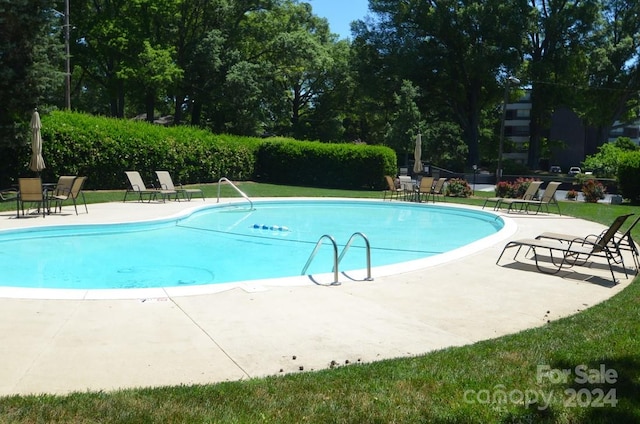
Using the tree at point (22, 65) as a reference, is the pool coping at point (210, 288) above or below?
below

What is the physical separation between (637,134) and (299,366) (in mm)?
82098

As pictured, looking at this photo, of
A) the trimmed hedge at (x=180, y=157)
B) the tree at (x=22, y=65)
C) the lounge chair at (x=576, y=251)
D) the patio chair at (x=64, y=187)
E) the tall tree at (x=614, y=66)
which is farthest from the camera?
the tall tree at (x=614, y=66)

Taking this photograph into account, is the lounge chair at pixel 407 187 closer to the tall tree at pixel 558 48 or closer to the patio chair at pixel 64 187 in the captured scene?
the patio chair at pixel 64 187

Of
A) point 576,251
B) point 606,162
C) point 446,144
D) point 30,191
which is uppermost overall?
point 446,144

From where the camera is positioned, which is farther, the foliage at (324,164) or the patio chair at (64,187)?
the foliage at (324,164)

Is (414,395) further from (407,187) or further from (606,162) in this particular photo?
(606,162)

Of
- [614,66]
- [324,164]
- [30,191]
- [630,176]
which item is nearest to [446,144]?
[614,66]

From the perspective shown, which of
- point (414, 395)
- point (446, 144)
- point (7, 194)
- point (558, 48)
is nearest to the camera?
point (414, 395)

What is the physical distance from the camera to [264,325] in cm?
496

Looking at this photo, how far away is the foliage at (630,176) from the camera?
20.5 m

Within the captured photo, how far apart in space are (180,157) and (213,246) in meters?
12.6

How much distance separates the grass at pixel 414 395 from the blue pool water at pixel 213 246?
500 cm

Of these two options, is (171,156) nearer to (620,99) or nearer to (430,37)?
(430,37)

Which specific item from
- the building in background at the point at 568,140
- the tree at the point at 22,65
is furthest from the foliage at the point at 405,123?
the building in background at the point at 568,140
